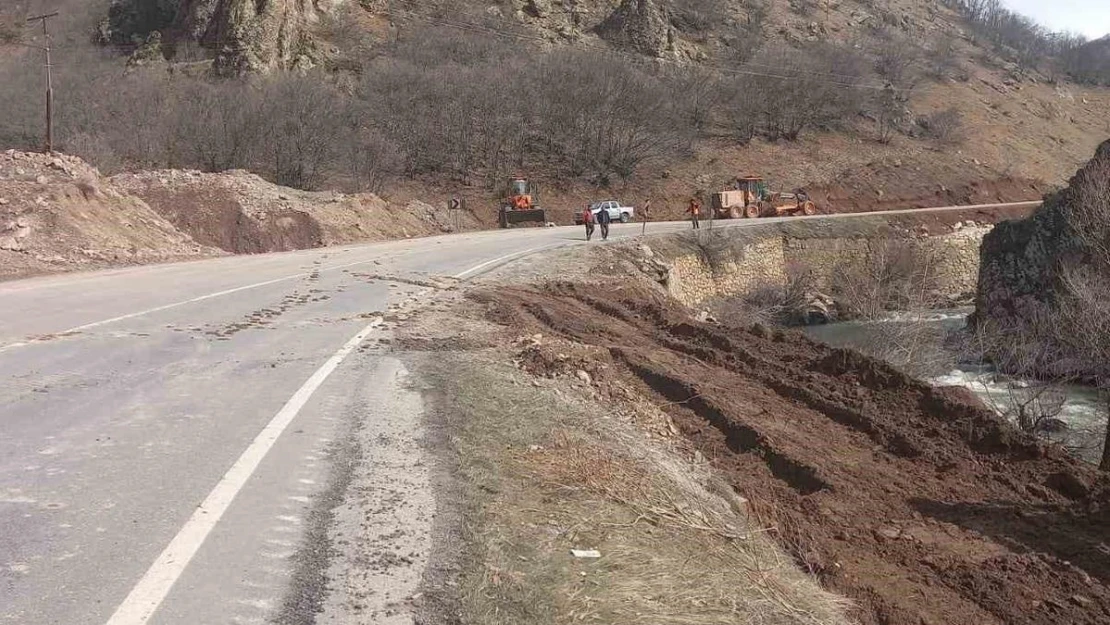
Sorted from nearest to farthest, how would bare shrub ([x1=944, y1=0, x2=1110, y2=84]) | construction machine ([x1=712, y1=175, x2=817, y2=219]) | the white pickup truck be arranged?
construction machine ([x1=712, y1=175, x2=817, y2=219]) < the white pickup truck < bare shrub ([x1=944, y1=0, x2=1110, y2=84])

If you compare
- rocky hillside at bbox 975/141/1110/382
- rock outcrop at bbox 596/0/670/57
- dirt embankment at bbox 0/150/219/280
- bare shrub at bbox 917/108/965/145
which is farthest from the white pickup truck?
bare shrub at bbox 917/108/965/145

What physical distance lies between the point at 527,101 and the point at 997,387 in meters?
42.8

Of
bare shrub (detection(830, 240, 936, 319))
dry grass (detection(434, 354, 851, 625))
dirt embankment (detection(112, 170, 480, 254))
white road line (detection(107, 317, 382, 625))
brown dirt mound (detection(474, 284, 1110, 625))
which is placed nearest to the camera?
white road line (detection(107, 317, 382, 625))

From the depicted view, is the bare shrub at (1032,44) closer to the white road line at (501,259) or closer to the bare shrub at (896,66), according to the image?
the bare shrub at (896,66)

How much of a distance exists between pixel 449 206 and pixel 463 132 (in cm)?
951

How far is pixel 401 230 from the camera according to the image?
3581 cm

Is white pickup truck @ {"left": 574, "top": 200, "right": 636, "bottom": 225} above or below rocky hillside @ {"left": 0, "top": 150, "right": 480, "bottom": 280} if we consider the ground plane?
above

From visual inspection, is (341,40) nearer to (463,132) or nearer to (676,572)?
(463,132)

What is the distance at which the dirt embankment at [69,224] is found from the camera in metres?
18.7

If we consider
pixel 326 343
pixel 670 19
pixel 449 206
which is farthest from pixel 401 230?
pixel 670 19

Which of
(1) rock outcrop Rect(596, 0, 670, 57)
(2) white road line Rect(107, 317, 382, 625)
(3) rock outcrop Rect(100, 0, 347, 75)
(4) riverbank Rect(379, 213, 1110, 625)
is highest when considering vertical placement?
(1) rock outcrop Rect(596, 0, 670, 57)

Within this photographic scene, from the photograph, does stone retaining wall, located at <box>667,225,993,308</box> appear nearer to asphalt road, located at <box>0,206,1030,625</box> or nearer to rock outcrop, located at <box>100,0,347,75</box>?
asphalt road, located at <box>0,206,1030,625</box>

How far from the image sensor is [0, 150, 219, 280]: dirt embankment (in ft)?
61.5

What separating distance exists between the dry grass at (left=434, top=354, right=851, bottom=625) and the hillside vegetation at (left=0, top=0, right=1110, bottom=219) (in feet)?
114
